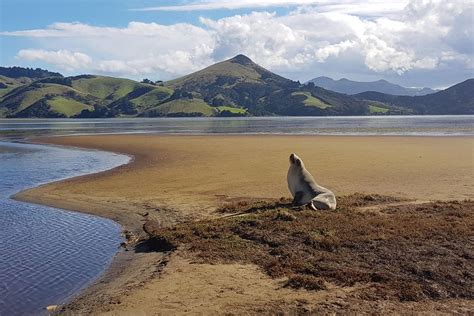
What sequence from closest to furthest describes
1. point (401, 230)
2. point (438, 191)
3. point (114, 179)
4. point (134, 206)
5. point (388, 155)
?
point (401, 230) < point (134, 206) < point (438, 191) < point (114, 179) < point (388, 155)

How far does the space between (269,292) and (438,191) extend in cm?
1654

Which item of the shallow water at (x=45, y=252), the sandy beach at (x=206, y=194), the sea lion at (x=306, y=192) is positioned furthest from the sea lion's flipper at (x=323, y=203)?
the shallow water at (x=45, y=252)

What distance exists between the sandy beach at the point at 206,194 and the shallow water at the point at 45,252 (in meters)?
0.77

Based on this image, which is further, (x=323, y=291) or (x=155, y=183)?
(x=155, y=183)

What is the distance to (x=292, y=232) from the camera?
1597cm

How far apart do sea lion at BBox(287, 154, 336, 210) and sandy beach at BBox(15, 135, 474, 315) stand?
3450 mm

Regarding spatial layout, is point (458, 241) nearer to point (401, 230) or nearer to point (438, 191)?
point (401, 230)

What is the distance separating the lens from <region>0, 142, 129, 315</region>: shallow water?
1259 centimetres

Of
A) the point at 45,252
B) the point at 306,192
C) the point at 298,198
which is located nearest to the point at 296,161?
the point at 306,192

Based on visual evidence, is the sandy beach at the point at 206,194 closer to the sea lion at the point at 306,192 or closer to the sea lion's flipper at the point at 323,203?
the sea lion at the point at 306,192

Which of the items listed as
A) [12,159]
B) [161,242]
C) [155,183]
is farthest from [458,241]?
[12,159]

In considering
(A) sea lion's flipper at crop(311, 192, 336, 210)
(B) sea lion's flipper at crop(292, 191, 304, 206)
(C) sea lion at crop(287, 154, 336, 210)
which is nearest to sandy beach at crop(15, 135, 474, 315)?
(B) sea lion's flipper at crop(292, 191, 304, 206)

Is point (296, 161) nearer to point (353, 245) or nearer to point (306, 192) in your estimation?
point (306, 192)

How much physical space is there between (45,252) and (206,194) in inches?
420
